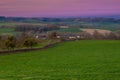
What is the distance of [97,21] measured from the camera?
16700 cm

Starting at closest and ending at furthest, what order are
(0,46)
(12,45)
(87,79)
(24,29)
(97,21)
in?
(87,79) < (12,45) < (0,46) < (24,29) < (97,21)

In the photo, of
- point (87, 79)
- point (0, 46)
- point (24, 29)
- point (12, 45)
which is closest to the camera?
point (87, 79)

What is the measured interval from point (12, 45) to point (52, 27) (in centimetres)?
7016

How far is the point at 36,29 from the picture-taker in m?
112

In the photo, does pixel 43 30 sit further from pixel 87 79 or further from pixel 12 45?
pixel 87 79

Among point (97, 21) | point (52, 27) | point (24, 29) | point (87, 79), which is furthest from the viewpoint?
point (97, 21)

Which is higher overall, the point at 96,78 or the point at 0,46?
the point at 96,78

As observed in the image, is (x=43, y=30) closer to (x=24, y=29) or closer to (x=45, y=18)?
(x=24, y=29)

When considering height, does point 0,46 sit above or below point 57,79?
below

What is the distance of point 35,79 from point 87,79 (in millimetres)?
2974

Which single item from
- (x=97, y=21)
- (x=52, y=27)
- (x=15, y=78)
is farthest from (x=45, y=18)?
(x=15, y=78)

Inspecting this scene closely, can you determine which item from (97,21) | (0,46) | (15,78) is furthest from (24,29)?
(15,78)

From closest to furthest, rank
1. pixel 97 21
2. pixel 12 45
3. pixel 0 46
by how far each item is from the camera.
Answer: pixel 12 45
pixel 0 46
pixel 97 21

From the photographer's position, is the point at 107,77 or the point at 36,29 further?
the point at 36,29
